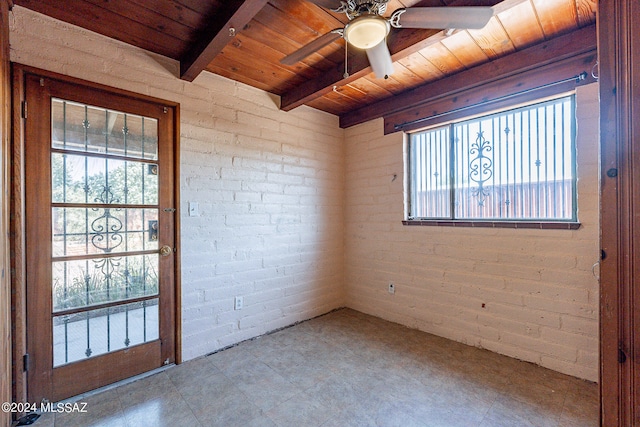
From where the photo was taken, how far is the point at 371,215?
11.2 feet

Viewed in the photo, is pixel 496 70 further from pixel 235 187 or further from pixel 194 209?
pixel 194 209

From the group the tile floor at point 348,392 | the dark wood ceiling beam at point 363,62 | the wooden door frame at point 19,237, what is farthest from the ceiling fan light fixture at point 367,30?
the tile floor at point 348,392

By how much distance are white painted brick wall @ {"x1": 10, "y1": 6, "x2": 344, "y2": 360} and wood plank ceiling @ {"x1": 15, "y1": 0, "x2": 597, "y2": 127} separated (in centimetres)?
16

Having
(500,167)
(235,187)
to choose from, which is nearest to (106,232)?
(235,187)

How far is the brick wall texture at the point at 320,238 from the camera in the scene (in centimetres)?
203

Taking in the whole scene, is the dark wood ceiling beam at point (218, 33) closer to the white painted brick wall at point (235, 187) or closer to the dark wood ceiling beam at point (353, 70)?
the white painted brick wall at point (235, 187)

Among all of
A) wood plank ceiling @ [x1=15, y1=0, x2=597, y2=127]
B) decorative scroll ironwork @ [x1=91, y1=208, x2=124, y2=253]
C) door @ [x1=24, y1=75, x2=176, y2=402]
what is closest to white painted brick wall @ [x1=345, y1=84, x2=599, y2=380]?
wood plank ceiling @ [x1=15, y1=0, x2=597, y2=127]

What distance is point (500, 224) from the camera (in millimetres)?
2410

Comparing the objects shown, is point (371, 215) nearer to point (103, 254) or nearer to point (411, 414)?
point (411, 414)

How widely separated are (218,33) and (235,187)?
4.19ft

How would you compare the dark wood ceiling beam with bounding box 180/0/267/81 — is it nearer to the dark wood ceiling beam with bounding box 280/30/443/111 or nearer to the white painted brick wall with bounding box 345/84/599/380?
the dark wood ceiling beam with bounding box 280/30/443/111

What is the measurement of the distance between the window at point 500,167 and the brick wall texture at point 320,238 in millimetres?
130

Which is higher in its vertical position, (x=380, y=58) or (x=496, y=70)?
(x=496, y=70)

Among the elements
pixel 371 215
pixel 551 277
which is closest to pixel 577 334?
pixel 551 277
